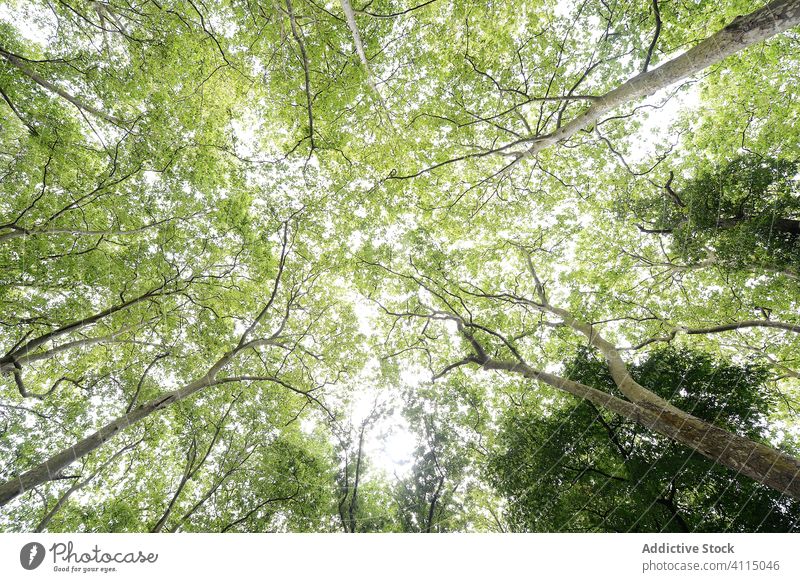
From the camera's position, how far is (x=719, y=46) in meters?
2.76

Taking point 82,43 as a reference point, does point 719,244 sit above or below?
below

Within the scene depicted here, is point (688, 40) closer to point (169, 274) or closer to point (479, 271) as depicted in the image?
point (479, 271)

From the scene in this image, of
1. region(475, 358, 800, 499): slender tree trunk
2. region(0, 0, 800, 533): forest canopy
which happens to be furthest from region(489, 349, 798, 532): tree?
region(475, 358, 800, 499): slender tree trunk

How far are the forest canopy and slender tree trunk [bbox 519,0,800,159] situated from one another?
20 mm

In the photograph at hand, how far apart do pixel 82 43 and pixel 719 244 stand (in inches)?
359

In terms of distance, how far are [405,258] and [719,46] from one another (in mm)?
4633

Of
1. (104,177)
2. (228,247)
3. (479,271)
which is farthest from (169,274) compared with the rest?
(479,271)

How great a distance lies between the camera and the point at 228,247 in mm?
6117

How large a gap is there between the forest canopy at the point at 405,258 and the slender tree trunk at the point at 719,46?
20 millimetres

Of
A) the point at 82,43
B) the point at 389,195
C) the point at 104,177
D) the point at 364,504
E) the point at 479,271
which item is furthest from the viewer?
the point at 364,504

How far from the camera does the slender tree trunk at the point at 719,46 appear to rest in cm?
257
